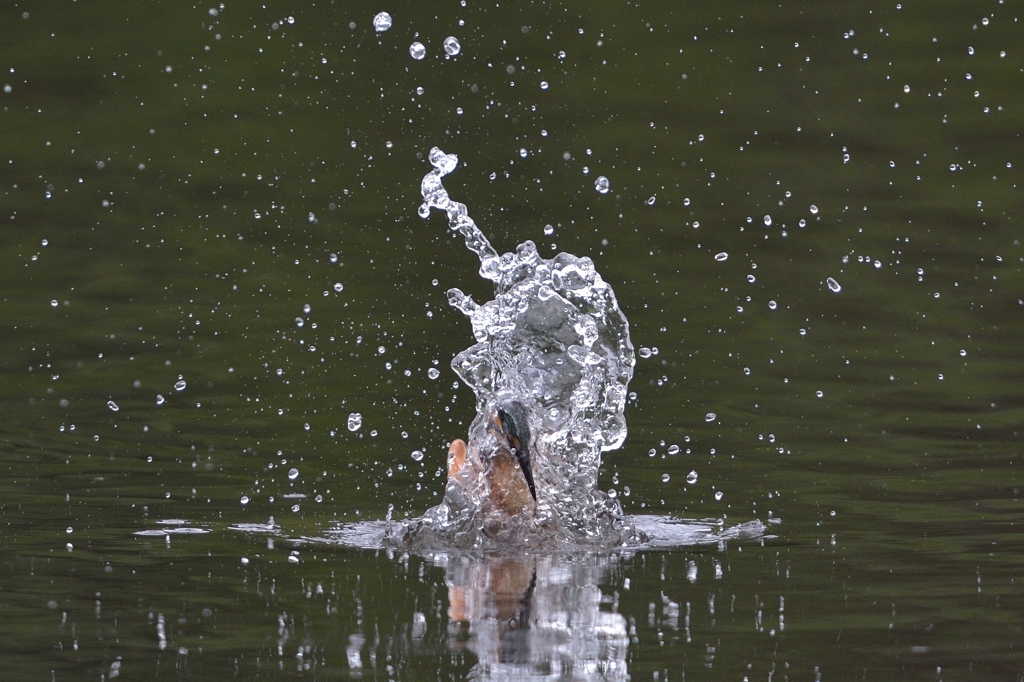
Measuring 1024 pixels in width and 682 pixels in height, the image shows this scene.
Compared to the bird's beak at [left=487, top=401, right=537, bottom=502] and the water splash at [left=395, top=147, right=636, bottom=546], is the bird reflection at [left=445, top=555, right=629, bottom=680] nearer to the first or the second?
the bird's beak at [left=487, top=401, right=537, bottom=502]

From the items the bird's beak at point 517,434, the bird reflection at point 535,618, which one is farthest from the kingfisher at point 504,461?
the bird reflection at point 535,618

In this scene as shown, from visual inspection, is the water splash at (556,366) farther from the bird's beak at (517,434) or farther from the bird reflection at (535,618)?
the bird reflection at (535,618)

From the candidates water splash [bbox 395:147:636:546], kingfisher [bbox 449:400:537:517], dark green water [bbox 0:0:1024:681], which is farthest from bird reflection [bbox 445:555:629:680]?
water splash [bbox 395:147:636:546]

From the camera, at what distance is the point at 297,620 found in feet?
16.2

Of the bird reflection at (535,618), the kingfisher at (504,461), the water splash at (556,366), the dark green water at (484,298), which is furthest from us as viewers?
the water splash at (556,366)

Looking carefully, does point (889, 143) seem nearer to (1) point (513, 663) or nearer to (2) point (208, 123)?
(2) point (208, 123)

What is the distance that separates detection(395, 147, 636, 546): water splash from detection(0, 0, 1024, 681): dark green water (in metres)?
0.38

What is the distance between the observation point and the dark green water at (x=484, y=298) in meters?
4.96

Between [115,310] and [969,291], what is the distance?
5476mm

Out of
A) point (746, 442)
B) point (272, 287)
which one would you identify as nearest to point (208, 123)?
point (272, 287)

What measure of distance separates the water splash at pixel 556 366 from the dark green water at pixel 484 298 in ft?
1.25

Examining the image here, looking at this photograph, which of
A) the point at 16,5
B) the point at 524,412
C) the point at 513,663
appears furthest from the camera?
the point at 16,5

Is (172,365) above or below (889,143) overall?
below

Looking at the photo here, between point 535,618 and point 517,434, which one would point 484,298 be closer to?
point 517,434
